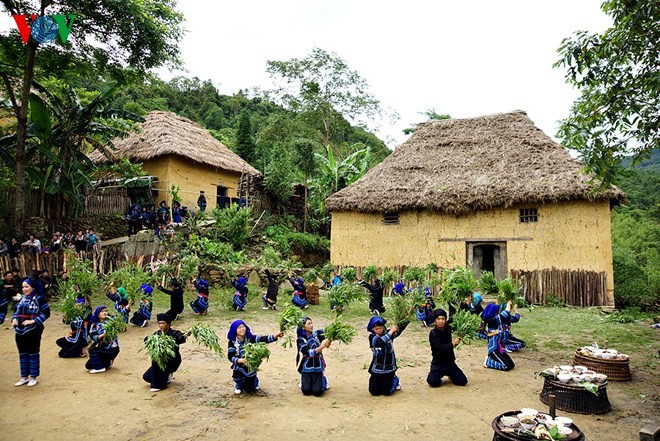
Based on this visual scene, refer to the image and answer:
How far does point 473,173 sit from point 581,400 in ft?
38.3

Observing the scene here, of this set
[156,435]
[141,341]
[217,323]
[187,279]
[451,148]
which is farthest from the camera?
[451,148]

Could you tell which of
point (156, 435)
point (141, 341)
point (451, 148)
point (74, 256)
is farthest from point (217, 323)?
point (451, 148)

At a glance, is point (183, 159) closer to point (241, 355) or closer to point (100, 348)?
point (100, 348)

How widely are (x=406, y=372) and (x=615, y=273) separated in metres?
12.2

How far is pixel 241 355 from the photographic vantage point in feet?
19.9

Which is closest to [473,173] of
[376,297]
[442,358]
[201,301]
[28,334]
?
[376,297]

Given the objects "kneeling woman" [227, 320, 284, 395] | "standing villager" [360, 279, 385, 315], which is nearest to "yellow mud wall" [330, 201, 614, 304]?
"standing villager" [360, 279, 385, 315]

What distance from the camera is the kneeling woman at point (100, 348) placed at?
6.91 meters

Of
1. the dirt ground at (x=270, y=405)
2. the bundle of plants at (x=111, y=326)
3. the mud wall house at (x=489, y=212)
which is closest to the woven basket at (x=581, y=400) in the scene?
the dirt ground at (x=270, y=405)

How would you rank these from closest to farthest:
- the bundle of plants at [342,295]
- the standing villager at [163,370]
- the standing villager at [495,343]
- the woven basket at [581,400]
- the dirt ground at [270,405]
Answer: the dirt ground at [270,405] → the woven basket at [581,400] → the standing villager at [163,370] → the standing villager at [495,343] → the bundle of plants at [342,295]

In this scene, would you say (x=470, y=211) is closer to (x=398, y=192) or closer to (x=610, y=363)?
(x=398, y=192)

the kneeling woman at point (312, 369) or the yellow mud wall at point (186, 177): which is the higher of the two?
the yellow mud wall at point (186, 177)

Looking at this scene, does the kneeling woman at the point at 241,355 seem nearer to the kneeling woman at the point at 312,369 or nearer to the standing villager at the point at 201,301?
the kneeling woman at the point at 312,369

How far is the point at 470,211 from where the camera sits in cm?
1562
